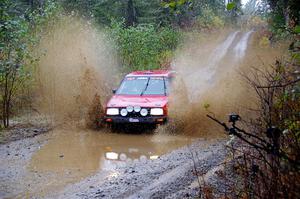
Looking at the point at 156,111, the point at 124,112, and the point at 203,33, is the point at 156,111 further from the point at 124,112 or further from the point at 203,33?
the point at 203,33

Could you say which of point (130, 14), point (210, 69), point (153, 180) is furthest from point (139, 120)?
point (130, 14)

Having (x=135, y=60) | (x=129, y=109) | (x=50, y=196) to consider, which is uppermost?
(x=135, y=60)

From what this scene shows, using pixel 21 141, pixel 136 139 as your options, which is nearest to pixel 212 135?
pixel 136 139

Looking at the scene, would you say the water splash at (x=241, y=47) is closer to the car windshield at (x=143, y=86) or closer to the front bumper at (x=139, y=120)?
the car windshield at (x=143, y=86)

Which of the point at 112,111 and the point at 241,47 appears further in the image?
the point at 241,47

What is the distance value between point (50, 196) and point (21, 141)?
4803 mm

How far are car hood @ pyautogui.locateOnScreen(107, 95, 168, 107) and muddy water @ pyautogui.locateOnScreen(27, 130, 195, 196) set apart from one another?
0.86 metres

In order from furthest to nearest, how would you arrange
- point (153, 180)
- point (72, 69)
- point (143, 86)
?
point (72, 69) → point (143, 86) → point (153, 180)

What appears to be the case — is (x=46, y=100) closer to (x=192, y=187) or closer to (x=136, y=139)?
(x=136, y=139)

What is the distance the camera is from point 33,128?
12.7 m

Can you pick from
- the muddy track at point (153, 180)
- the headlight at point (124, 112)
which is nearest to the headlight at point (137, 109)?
the headlight at point (124, 112)

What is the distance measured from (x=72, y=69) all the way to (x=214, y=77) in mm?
8721

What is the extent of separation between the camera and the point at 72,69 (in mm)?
18422

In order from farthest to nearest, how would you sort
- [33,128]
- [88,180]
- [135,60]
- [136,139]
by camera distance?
[135,60] < [33,128] < [136,139] < [88,180]
